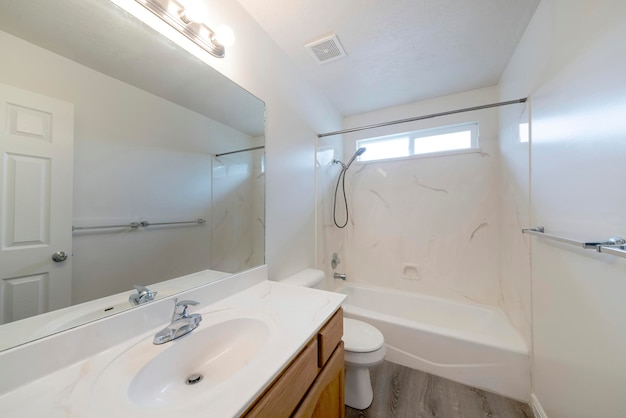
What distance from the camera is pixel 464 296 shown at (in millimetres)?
2037

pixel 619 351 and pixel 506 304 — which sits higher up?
pixel 619 351

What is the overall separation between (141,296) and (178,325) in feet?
0.60

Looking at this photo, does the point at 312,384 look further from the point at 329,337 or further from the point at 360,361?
the point at 360,361

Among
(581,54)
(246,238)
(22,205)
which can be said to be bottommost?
(246,238)

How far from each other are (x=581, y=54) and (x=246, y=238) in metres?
1.74

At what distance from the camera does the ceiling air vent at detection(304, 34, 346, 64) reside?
1465 mm

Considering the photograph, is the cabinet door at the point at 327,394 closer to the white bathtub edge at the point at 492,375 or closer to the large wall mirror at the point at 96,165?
the large wall mirror at the point at 96,165

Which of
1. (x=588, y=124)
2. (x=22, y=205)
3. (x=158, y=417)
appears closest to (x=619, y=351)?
(x=588, y=124)

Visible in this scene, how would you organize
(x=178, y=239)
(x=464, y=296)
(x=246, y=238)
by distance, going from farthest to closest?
(x=464, y=296)
(x=246, y=238)
(x=178, y=239)

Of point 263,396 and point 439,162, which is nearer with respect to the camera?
point 263,396

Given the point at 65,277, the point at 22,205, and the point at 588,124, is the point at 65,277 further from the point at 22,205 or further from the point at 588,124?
the point at 588,124

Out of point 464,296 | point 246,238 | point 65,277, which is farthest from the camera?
point 464,296

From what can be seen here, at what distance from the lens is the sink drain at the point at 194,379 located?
71 centimetres

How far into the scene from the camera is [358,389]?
4.42 feet
